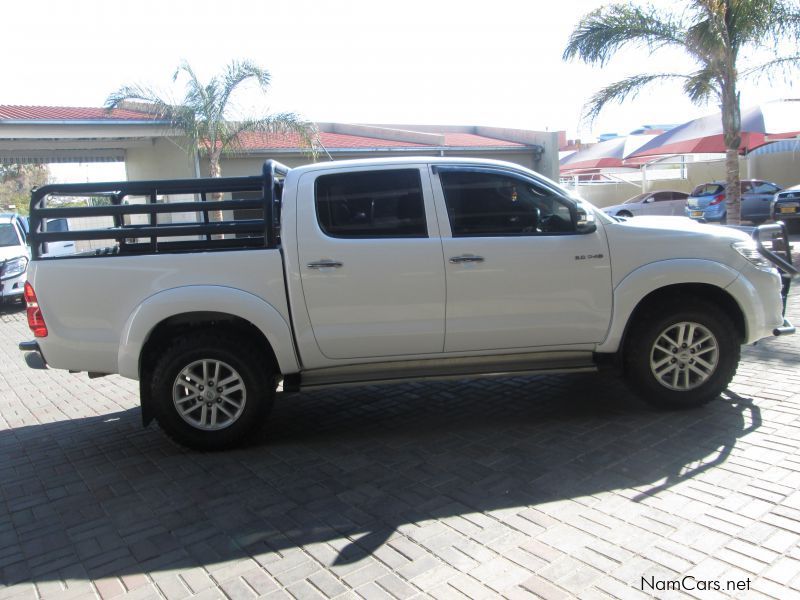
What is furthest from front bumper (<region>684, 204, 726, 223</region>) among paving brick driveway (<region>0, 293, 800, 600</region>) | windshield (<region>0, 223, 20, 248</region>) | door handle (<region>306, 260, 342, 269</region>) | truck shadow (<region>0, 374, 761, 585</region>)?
door handle (<region>306, 260, 342, 269</region>)

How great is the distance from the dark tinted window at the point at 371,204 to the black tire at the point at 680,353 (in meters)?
1.79

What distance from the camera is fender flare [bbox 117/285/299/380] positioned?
15.3 ft

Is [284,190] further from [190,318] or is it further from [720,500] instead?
[720,500]

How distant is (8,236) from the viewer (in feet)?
47.4

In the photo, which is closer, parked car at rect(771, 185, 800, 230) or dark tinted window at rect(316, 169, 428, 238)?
dark tinted window at rect(316, 169, 428, 238)

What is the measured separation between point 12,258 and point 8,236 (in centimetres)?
95

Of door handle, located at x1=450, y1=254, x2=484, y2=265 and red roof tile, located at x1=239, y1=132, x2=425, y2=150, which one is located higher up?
red roof tile, located at x1=239, y1=132, x2=425, y2=150

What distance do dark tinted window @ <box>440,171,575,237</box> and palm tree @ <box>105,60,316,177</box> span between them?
1254 cm

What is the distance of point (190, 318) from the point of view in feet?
15.7

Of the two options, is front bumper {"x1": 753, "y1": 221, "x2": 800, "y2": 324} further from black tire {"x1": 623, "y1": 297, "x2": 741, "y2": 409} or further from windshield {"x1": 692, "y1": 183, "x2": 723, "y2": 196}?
windshield {"x1": 692, "y1": 183, "x2": 723, "y2": 196}

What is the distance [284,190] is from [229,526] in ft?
7.78

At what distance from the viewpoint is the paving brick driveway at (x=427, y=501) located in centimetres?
318

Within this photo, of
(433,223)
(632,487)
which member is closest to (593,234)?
(433,223)

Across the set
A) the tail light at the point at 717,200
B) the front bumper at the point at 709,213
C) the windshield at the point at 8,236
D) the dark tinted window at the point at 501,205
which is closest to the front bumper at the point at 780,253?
the dark tinted window at the point at 501,205
